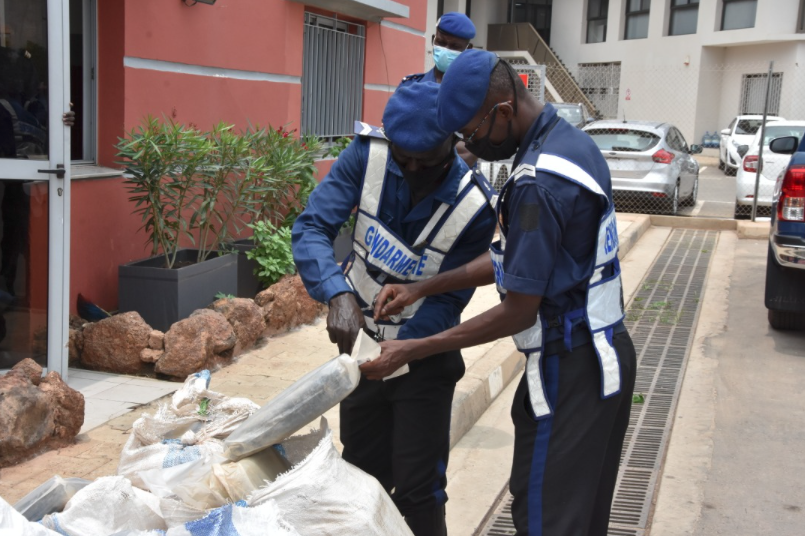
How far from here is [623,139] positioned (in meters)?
13.9

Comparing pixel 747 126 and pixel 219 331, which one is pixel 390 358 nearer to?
pixel 219 331

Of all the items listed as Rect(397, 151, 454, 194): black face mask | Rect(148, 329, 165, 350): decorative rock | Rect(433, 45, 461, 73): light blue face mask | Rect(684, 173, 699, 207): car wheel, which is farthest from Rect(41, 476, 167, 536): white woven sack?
Rect(684, 173, 699, 207): car wheel

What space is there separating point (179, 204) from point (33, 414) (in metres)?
2.29

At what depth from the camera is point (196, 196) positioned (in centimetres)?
602

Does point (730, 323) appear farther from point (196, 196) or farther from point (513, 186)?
point (513, 186)

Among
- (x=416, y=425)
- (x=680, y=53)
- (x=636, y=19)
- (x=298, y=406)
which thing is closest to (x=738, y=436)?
(x=416, y=425)

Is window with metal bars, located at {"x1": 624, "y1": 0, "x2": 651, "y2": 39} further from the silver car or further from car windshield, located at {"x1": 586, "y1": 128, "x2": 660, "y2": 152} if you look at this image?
car windshield, located at {"x1": 586, "y1": 128, "x2": 660, "y2": 152}

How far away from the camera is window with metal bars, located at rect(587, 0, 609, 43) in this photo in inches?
1281

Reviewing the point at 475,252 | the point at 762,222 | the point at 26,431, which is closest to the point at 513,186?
the point at 475,252

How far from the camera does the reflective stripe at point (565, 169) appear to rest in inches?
93.5

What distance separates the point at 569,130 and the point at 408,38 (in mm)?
8649

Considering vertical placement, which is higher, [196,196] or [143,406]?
[196,196]

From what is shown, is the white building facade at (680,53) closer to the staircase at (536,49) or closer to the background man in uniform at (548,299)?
the staircase at (536,49)

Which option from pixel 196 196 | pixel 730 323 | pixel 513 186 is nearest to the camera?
pixel 513 186
